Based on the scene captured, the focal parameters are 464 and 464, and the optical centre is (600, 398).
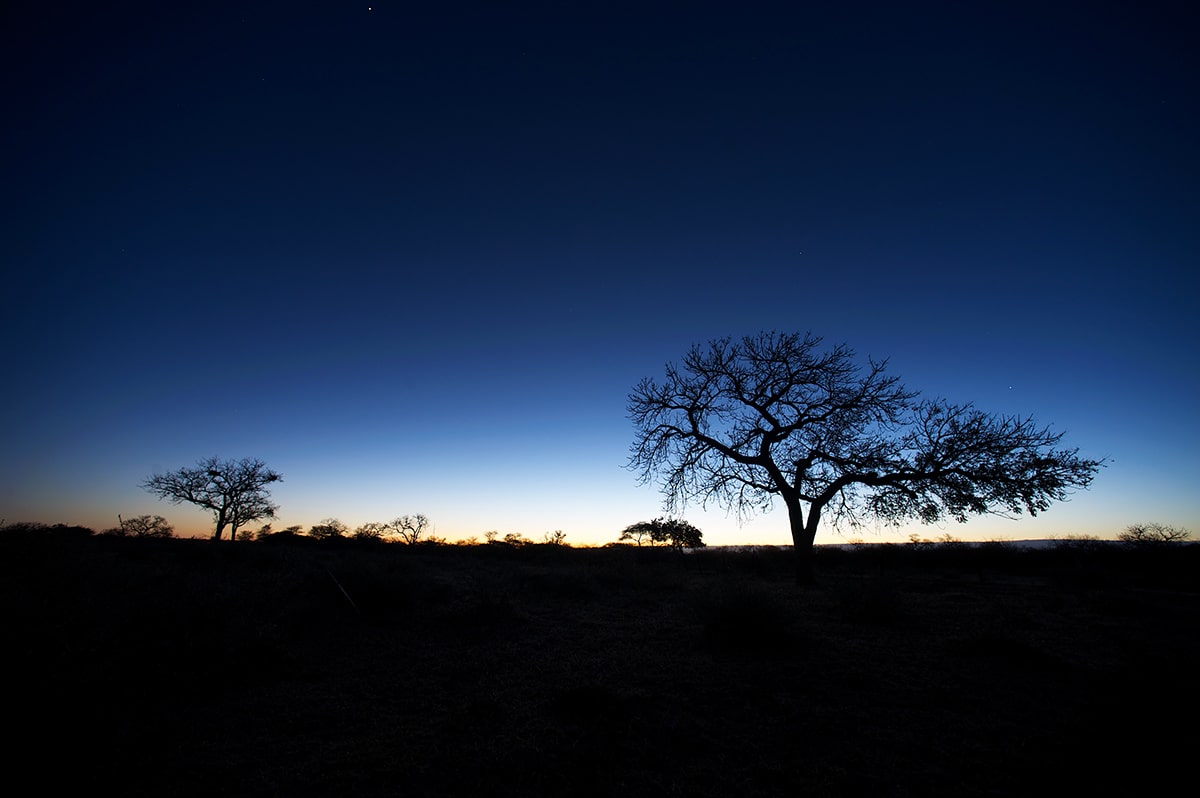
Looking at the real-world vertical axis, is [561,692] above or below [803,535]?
below

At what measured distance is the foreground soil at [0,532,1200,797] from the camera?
3.74m

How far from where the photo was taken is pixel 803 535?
14438mm

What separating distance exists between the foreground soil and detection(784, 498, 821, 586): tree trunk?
13.7 feet

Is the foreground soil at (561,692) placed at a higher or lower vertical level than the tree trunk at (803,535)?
lower

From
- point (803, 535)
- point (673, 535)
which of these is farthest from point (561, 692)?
point (673, 535)

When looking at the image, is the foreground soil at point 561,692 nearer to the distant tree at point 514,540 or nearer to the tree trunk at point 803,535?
the tree trunk at point 803,535

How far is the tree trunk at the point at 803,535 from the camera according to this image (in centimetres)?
1438

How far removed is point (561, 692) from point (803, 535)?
11374 mm

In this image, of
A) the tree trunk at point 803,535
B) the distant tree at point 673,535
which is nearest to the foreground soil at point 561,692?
the tree trunk at point 803,535

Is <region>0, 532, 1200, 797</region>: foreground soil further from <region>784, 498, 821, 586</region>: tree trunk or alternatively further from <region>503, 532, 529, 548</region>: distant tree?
<region>503, 532, 529, 548</region>: distant tree

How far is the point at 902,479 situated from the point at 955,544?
1844 cm

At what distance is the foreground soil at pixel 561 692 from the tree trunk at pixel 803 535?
416 centimetres

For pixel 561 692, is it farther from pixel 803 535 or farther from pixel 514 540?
pixel 514 540

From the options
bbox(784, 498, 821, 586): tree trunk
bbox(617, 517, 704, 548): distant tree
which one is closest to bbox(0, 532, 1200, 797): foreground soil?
bbox(784, 498, 821, 586): tree trunk
